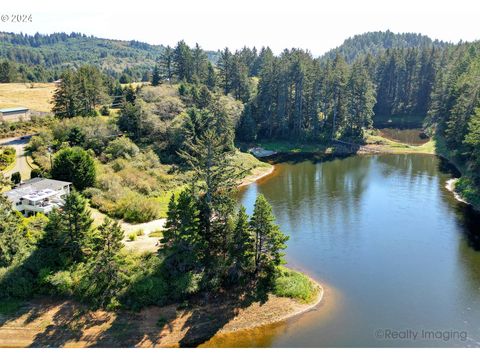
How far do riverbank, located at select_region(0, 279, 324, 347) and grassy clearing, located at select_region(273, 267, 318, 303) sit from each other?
0.55 m

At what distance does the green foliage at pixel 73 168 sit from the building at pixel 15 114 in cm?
3755

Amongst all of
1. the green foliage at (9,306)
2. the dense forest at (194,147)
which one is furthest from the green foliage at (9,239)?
the green foliage at (9,306)

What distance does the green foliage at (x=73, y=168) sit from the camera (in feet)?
189

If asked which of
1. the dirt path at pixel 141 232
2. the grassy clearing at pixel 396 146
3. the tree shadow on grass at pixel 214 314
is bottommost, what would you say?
the tree shadow on grass at pixel 214 314

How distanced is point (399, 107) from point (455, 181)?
7025 centimetres

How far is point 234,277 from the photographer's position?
133 ft

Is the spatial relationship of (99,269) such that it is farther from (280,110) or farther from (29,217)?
(280,110)

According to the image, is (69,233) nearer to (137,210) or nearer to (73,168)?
(137,210)

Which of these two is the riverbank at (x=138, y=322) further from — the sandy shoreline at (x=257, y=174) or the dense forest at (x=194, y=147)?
the sandy shoreline at (x=257, y=174)

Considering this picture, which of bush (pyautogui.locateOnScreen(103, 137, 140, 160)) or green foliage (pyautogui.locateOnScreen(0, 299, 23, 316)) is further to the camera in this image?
bush (pyautogui.locateOnScreen(103, 137, 140, 160))

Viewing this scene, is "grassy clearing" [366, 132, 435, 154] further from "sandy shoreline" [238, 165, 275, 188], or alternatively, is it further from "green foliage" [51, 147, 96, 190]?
"green foliage" [51, 147, 96, 190]

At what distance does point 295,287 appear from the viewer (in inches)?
1542

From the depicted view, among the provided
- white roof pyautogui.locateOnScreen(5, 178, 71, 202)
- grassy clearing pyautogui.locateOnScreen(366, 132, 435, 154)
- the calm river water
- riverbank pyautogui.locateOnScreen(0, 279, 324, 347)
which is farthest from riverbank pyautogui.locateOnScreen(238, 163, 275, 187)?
riverbank pyautogui.locateOnScreen(0, 279, 324, 347)

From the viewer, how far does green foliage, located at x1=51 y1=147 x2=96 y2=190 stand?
57.6 metres
